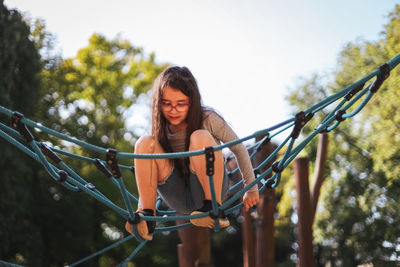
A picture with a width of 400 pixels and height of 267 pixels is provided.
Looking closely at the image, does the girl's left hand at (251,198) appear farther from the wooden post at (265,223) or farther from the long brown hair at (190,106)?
the wooden post at (265,223)

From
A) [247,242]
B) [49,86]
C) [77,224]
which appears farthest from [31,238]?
[247,242]

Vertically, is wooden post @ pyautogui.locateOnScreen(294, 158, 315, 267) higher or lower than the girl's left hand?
lower

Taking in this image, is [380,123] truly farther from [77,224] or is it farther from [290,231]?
[77,224]

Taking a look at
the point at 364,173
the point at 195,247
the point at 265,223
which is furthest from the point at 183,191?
the point at 364,173

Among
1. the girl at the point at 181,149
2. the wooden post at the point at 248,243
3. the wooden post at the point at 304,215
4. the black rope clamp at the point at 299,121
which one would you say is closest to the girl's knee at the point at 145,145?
the girl at the point at 181,149

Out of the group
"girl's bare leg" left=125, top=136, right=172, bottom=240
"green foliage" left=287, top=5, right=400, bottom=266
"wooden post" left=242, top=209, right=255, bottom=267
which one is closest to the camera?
"girl's bare leg" left=125, top=136, right=172, bottom=240

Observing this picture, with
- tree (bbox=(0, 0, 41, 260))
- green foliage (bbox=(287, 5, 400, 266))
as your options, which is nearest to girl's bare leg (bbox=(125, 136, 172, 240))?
tree (bbox=(0, 0, 41, 260))

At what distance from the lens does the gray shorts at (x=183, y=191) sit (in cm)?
203

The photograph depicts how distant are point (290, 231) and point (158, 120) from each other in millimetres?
11112

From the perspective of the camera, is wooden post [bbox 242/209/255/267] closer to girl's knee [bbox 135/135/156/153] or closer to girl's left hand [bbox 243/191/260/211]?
girl's left hand [bbox 243/191/260/211]

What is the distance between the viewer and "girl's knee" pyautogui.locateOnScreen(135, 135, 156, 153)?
79.9 inches

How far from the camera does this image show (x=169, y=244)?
13.6 metres

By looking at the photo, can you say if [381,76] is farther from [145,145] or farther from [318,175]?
[318,175]

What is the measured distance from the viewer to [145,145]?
6.66 feet
